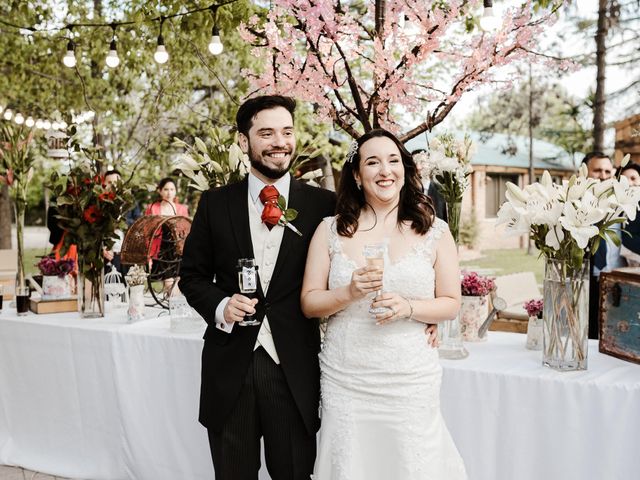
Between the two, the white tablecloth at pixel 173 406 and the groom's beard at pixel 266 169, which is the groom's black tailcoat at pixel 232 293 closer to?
the groom's beard at pixel 266 169

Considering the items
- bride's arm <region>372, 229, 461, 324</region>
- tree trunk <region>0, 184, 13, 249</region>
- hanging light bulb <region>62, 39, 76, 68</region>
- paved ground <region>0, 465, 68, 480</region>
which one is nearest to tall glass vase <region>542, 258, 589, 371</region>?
bride's arm <region>372, 229, 461, 324</region>

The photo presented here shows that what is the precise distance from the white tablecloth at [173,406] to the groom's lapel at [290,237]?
90cm

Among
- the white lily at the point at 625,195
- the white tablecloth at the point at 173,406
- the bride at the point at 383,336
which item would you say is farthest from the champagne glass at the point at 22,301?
the white lily at the point at 625,195

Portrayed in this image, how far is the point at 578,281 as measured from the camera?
2426 millimetres

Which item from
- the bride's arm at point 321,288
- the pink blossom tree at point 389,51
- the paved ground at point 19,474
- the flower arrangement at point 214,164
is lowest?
the paved ground at point 19,474

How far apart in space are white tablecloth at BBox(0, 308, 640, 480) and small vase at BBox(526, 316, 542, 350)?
0.05 m

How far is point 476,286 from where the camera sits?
2.97m

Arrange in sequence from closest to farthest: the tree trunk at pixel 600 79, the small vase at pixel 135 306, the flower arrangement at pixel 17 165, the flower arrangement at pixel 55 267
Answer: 1. the small vase at pixel 135 306
2. the flower arrangement at pixel 55 267
3. the flower arrangement at pixel 17 165
4. the tree trunk at pixel 600 79

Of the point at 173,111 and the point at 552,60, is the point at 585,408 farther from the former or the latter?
the point at 173,111

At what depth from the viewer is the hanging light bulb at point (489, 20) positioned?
276 cm

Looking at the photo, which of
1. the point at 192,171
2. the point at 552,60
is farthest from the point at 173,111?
the point at 552,60

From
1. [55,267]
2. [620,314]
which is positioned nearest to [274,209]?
[620,314]

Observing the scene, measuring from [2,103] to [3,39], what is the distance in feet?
3.32

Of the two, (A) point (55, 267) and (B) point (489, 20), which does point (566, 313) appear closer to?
(B) point (489, 20)
